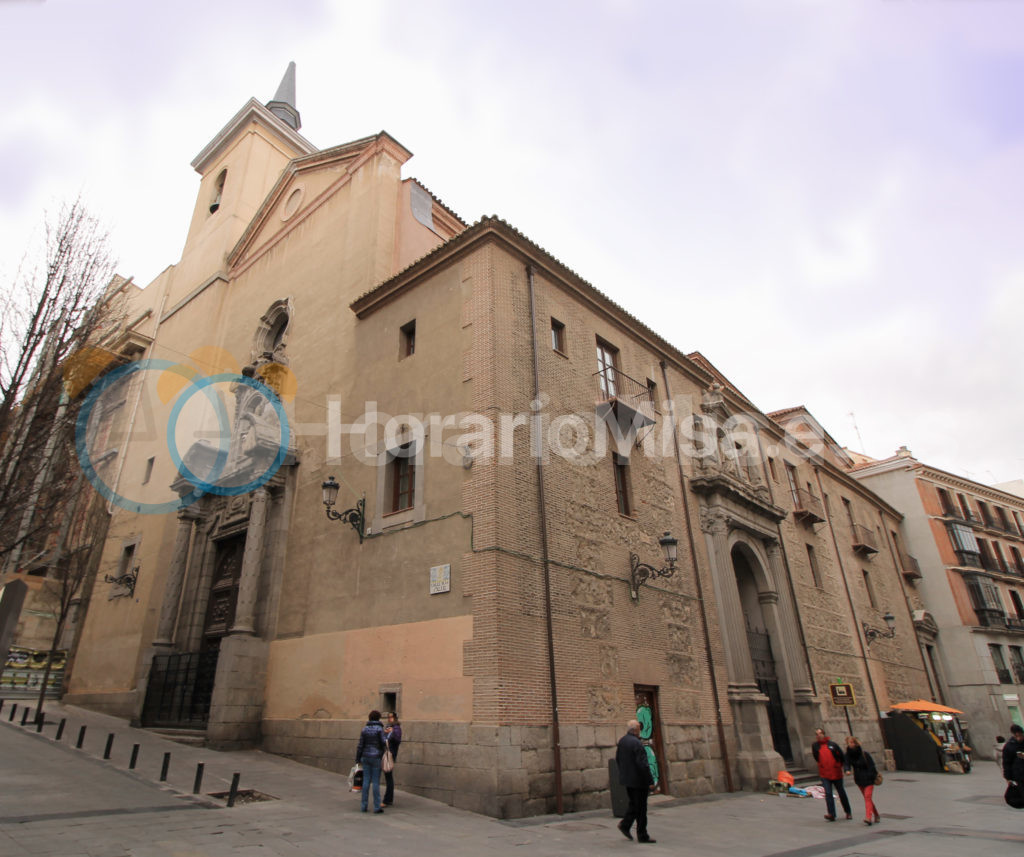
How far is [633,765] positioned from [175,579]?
14.3 m

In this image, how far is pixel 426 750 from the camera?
1044 cm

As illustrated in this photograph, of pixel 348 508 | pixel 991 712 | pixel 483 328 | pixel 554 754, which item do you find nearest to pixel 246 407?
pixel 348 508

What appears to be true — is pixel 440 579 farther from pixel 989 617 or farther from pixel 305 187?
pixel 989 617

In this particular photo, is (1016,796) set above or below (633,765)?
below

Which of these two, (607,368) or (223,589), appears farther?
(223,589)

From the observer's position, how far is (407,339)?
589 inches

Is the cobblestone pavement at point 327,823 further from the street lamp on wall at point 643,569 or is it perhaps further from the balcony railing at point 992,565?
the balcony railing at point 992,565

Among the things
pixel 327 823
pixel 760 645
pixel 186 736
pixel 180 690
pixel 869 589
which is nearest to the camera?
pixel 327 823

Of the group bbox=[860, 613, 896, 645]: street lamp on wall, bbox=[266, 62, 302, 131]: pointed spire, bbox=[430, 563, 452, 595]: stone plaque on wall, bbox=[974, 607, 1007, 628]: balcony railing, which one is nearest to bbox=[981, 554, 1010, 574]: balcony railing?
bbox=[974, 607, 1007, 628]: balcony railing

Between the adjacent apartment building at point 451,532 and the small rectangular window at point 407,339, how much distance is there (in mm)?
67

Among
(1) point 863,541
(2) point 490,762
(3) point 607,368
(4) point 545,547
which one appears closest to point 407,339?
(3) point 607,368

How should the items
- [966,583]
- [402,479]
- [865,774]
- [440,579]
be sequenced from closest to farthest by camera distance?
[865,774]
[440,579]
[402,479]
[966,583]

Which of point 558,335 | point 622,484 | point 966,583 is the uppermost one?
point 558,335

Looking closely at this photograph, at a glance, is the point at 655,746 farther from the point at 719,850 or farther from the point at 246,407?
the point at 246,407
